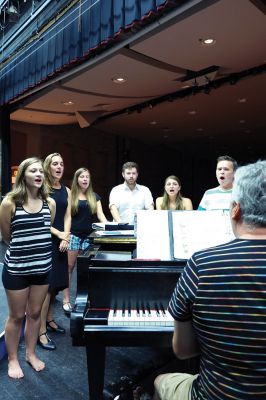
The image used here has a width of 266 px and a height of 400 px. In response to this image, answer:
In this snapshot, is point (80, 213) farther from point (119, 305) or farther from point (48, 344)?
point (119, 305)

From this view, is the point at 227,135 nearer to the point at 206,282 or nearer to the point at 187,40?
the point at 187,40

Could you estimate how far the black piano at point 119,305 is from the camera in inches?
62.3

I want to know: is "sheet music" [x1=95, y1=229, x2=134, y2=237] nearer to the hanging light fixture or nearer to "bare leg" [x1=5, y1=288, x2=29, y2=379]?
"bare leg" [x1=5, y1=288, x2=29, y2=379]

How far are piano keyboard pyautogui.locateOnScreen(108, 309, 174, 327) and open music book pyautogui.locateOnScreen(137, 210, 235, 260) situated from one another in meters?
0.29

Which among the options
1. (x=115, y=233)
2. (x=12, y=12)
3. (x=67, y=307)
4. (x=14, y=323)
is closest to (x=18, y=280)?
(x=14, y=323)

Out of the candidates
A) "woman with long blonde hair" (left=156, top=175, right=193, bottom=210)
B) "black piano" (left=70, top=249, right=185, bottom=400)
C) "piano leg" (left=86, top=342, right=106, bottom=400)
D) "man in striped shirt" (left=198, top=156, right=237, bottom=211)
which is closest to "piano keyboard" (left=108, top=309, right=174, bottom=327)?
"black piano" (left=70, top=249, right=185, bottom=400)

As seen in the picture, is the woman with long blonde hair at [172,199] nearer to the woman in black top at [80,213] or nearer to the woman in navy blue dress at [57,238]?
the woman in black top at [80,213]

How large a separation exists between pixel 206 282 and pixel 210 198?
7.38 feet

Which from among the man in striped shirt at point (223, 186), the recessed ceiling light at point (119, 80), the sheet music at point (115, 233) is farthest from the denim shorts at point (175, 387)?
the recessed ceiling light at point (119, 80)

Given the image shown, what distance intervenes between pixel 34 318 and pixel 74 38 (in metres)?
4.10

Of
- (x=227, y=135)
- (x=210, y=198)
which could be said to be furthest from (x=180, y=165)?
(x=210, y=198)

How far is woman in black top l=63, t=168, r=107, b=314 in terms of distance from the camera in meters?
3.38

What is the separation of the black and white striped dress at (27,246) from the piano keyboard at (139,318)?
0.76m

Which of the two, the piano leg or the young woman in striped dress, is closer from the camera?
the piano leg
